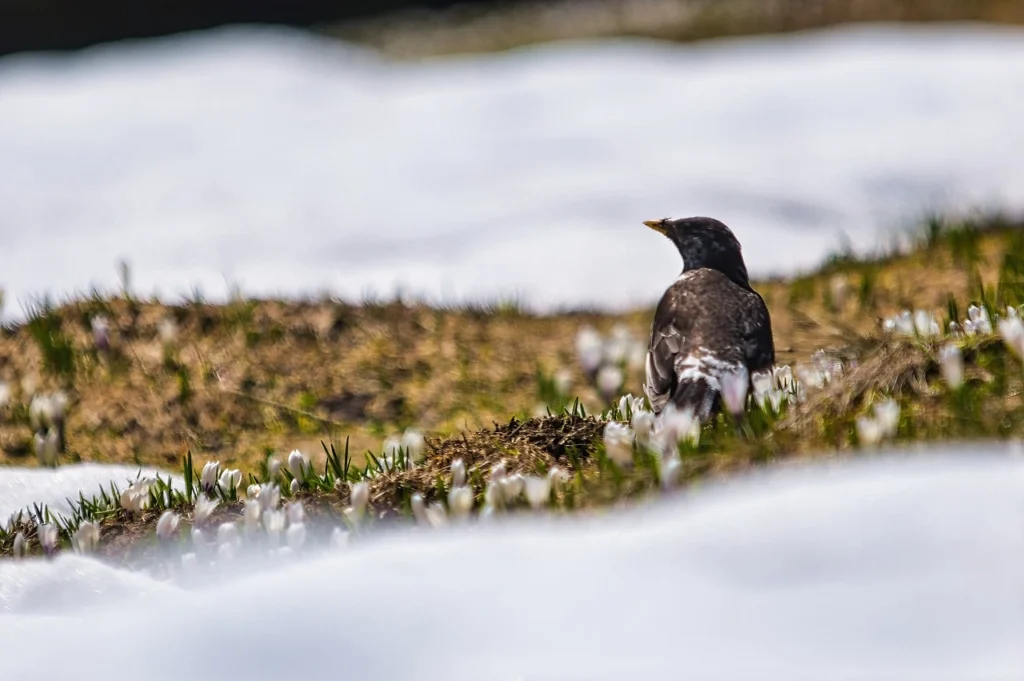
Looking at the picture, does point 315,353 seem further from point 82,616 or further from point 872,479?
point 872,479

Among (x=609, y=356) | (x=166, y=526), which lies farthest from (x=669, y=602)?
(x=609, y=356)

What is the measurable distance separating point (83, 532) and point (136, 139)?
30.8 feet

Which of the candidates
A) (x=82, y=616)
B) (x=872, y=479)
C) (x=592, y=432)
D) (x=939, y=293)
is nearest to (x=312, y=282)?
(x=939, y=293)

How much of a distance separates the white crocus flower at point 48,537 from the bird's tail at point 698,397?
2.30 metres

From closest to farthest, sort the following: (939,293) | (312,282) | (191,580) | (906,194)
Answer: (191,580), (939,293), (312,282), (906,194)

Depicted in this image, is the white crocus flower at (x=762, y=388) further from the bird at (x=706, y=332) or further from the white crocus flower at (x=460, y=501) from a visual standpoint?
the white crocus flower at (x=460, y=501)

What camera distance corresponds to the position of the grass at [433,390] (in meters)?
4.73

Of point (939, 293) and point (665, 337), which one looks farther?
point (939, 293)

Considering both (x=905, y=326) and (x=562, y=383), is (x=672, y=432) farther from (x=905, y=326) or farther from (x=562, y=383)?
(x=562, y=383)

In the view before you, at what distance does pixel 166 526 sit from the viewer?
4.89 meters

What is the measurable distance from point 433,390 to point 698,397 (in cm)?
323

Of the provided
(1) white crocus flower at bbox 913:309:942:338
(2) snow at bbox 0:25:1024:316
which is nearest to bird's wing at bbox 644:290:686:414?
(1) white crocus flower at bbox 913:309:942:338

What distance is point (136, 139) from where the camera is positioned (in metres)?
13.7

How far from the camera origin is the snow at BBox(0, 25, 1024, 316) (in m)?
10.4
